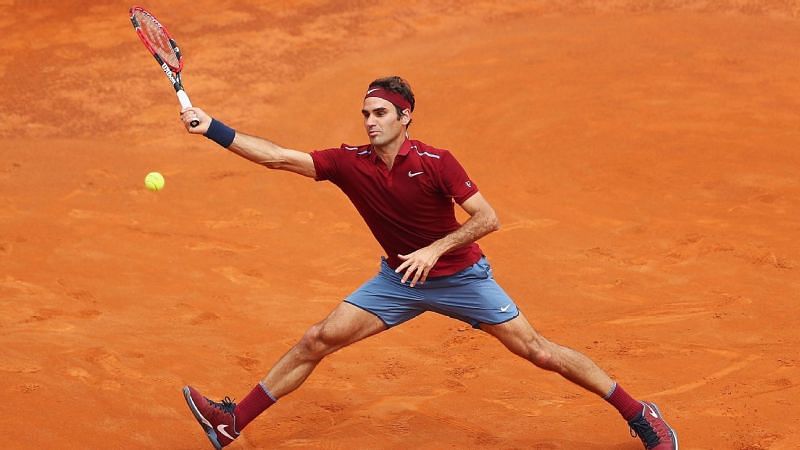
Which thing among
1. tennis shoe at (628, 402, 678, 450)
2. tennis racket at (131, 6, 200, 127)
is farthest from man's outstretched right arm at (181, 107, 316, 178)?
tennis shoe at (628, 402, 678, 450)

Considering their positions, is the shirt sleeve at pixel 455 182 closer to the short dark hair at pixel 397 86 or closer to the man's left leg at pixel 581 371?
the short dark hair at pixel 397 86

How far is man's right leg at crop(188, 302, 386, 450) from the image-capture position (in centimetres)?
690

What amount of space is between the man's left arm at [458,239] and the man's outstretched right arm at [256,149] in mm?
851

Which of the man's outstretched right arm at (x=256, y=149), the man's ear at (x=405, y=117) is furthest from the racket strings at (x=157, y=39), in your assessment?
the man's ear at (x=405, y=117)

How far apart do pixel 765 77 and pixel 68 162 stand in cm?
857

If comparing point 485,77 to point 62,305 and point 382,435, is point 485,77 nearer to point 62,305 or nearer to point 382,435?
point 62,305

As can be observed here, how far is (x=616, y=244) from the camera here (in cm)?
1088

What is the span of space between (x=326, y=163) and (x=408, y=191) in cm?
54

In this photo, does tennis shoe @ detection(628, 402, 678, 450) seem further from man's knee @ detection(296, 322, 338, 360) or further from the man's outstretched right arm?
the man's outstretched right arm

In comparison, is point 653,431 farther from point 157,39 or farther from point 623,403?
point 157,39

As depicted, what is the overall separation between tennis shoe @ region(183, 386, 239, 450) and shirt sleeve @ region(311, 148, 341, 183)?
1531 millimetres

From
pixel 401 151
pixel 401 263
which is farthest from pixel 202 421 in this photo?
pixel 401 151

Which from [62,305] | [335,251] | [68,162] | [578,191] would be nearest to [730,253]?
[578,191]

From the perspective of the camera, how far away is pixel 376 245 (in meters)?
11.1
